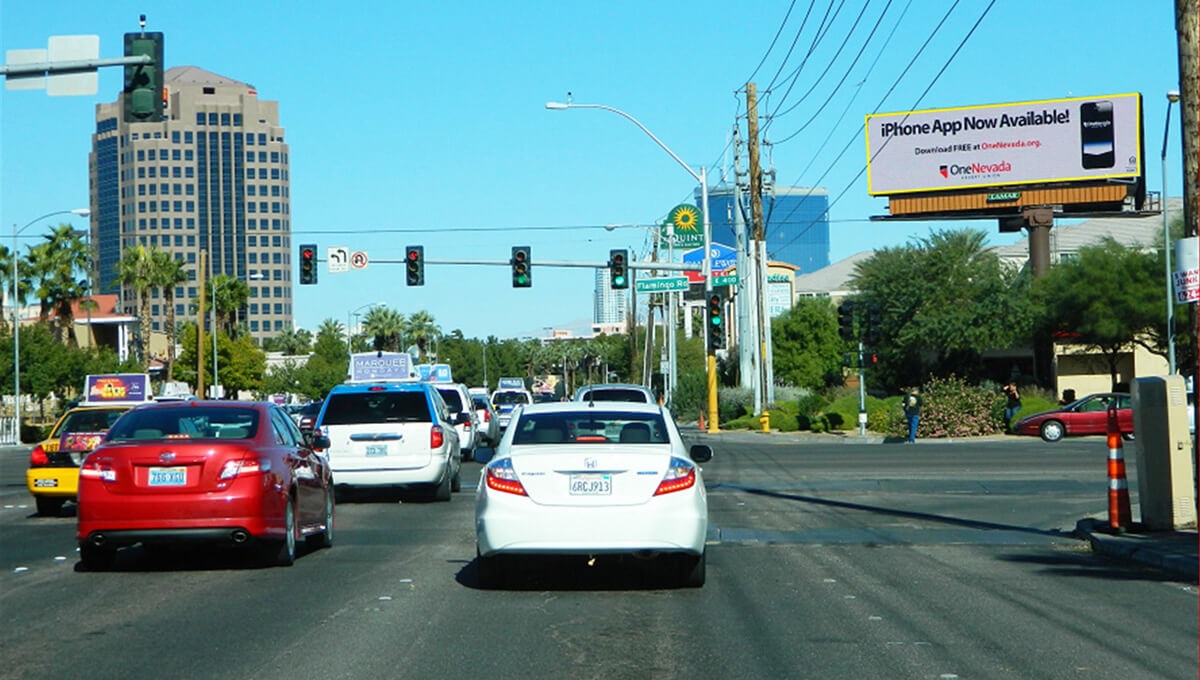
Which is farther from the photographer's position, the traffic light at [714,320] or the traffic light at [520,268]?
the traffic light at [714,320]

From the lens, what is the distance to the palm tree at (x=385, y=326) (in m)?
134

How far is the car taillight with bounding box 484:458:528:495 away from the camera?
1138 cm

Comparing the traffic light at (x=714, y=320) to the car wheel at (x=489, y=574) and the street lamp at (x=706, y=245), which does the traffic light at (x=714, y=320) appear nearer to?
the street lamp at (x=706, y=245)

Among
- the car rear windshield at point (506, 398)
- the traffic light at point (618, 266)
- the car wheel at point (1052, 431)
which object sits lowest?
the car wheel at point (1052, 431)

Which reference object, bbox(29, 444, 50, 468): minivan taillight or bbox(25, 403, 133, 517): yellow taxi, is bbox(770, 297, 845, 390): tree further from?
bbox(29, 444, 50, 468): minivan taillight

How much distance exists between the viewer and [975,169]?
70750mm

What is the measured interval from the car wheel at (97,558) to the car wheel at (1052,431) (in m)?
31.9

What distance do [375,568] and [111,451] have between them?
2.53 m

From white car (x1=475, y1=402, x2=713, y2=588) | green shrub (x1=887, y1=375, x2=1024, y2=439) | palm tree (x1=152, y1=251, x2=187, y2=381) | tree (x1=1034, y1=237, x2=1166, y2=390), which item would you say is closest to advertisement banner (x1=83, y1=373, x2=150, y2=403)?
white car (x1=475, y1=402, x2=713, y2=588)

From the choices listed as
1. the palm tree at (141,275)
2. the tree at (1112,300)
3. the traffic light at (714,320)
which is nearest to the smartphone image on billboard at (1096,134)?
the tree at (1112,300)

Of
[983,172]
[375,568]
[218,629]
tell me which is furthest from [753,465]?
[983,172]

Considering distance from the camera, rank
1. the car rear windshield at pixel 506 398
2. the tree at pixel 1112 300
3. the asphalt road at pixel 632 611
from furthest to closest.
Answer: the tree at pixel 1112 300 < the car rear windshield at pixel 506 398 < the asphalt road at pixel 632 611

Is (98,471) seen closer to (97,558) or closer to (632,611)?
(97,558)

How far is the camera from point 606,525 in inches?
442
